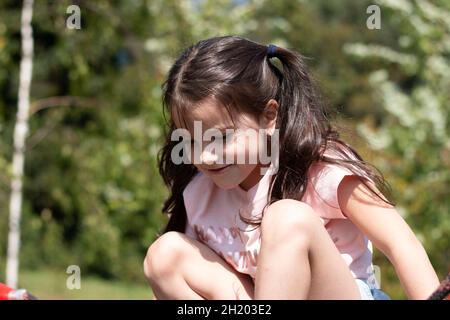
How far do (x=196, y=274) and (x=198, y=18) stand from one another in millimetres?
4123

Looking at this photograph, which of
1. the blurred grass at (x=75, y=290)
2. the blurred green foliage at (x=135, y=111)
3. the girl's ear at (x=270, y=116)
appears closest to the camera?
the girl's ear at (x=270, y=116)

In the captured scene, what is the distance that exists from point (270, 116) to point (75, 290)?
5.93 metres

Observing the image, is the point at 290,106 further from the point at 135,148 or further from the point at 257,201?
the point at 135,148

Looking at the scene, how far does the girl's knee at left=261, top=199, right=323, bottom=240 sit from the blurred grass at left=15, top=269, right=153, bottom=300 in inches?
191

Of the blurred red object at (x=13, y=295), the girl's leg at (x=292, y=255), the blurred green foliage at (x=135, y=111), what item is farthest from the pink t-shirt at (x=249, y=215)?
the blurred green foliage at (x=135, y=111)

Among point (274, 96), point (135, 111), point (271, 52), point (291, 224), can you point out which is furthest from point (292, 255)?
point (135, 111)

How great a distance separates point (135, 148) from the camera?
5.99m

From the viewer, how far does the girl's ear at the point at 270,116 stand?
1974mm

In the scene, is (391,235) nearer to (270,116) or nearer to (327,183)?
(327,183)

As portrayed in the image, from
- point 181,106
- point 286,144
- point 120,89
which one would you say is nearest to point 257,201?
point 286,144

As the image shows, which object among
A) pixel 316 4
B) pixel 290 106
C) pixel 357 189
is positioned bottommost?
pixel 357 189

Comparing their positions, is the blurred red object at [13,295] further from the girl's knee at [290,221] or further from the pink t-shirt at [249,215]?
the girl's knee at [290,221]

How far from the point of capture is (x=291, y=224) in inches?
62.2

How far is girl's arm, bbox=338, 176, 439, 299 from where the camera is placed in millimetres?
1741
